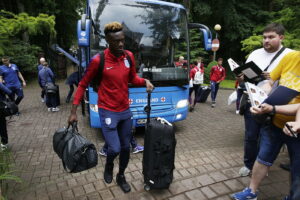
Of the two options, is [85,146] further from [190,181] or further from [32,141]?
[32,141]

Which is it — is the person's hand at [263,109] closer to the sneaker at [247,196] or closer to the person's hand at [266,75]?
the person's hand at [266,75]

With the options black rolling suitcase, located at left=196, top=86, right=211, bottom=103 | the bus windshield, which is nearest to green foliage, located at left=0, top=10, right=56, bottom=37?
the bus windshield

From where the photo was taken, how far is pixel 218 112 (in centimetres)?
812

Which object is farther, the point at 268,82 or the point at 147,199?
the point at 147,199

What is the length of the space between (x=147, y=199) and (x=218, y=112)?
5.83m

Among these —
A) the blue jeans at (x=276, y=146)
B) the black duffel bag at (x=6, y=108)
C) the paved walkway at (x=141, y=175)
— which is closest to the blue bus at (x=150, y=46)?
the paved walkway at (x=141, y=175)

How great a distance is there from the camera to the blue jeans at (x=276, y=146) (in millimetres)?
2270

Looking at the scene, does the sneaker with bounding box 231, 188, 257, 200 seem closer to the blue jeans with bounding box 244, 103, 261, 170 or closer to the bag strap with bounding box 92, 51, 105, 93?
the blue jeans with bounding box 244, 103, 261, 170

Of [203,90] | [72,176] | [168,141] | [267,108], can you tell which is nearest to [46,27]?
[203,90]

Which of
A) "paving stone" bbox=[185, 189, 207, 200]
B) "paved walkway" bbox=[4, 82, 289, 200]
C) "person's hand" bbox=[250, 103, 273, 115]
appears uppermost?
"person's hand" bbox=[250, 103, 273, 115]

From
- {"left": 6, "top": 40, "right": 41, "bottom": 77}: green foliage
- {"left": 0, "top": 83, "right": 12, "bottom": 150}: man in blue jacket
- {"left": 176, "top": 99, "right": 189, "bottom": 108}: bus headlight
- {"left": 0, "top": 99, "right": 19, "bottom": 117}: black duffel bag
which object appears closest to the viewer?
{"left": 0, "top": 99, "right": 19, "bottom": 117}: black duffel bag

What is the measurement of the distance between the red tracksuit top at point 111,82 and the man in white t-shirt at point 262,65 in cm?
149

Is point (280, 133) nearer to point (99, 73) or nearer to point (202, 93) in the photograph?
point (99, 73)

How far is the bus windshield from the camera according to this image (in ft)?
16.1
